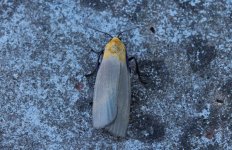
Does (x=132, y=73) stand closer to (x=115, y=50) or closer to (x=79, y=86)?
(x=115, y=50)

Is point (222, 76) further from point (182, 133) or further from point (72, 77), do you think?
point (72, 77)

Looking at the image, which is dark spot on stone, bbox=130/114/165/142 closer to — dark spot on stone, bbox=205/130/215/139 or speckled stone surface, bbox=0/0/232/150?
speckled stone surface, bbox=0/0/232/150

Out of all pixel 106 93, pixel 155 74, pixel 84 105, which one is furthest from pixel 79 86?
pixel 155 74

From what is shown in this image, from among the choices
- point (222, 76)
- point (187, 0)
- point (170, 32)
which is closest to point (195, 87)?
point (222, 76)

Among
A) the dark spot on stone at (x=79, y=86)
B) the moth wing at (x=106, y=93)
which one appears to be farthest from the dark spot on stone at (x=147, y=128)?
the dark spot on stone at (x=79, y=86)

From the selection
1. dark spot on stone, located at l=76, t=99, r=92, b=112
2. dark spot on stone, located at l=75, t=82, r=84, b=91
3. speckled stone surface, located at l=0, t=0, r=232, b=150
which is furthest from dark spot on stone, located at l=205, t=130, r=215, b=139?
dark spot on stone, located at l=75, t=82, r=84, b=91
